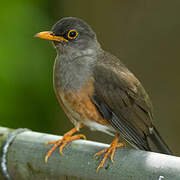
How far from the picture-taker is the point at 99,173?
118 inches

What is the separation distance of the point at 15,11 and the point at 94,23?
1.46 meters

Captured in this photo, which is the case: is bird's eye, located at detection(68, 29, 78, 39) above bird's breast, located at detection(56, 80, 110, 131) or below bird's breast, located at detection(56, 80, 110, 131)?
above

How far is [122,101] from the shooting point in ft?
12.8

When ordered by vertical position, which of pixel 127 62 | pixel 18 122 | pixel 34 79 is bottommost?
pixel 18 122

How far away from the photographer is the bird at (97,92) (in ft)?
12.2

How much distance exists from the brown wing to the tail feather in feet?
0.16

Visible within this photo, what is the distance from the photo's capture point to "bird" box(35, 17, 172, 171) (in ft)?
12.2

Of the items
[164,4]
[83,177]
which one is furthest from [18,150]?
[164,4]

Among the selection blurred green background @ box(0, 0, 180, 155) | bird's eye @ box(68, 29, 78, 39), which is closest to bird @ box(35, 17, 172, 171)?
bird's eye @ box(68, 29, 78, 39)

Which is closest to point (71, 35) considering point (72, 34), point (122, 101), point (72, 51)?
point (72, 34)

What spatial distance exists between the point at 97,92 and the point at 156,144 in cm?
72

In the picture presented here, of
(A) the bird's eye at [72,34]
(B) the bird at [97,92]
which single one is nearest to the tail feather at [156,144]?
(B) the bird at [97,92]

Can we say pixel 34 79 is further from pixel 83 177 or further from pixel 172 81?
pixel 83 177

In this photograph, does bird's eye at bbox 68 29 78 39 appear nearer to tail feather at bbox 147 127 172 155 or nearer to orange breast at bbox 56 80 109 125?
orange breast at bbox 56 80 109 125
